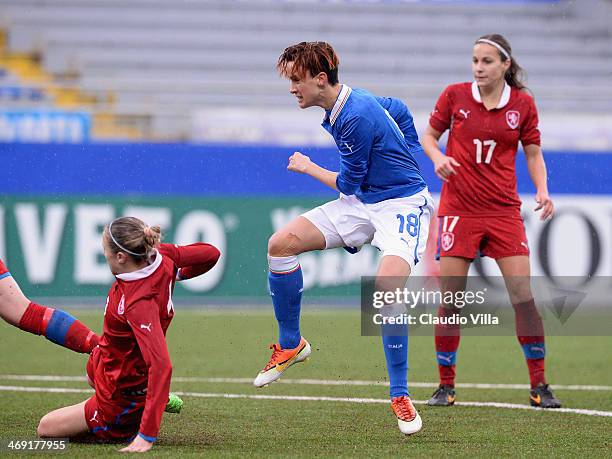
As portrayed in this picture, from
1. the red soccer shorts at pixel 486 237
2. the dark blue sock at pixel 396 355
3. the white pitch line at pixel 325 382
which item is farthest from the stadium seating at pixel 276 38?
the dark blue sock at pixel 396 355

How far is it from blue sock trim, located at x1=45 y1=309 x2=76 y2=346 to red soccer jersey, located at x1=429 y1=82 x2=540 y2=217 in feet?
8.58

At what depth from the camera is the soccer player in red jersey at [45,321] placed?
536 cm

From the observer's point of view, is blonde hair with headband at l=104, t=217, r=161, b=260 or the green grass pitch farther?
the green grass pitch

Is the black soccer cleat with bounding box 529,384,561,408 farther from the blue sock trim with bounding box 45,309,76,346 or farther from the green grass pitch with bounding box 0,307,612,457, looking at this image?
the blue sock trim with bounding box 45,309,76,346

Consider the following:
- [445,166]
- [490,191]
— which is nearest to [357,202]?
[445,166]

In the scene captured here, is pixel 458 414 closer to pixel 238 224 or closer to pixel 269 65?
pixel 238 224

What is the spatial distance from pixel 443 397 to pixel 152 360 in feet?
8.31

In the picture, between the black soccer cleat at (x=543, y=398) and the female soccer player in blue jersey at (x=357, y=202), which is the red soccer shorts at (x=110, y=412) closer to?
the female soccer player in blue jersey at (x=357, y=202)

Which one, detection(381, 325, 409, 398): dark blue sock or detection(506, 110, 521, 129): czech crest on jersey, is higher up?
detection(506, 110, 521, 129): czech crest on jersey

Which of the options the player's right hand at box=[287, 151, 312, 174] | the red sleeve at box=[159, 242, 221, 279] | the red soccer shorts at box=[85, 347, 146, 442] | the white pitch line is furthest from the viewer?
the white pitch line

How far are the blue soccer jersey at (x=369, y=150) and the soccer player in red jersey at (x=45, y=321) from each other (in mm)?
1593

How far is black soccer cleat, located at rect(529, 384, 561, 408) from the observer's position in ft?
21.7

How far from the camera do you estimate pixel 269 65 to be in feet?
56.6

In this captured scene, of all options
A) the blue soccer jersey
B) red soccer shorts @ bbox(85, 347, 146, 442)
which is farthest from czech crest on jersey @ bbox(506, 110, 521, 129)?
red soccer shorts @ bbox(85, 347, 146, 442)
